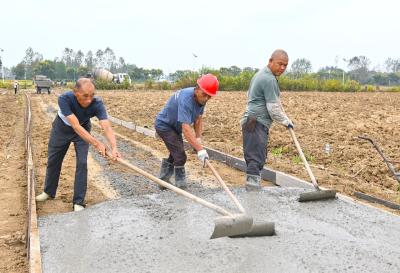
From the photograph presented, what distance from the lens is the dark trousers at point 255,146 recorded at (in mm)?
5703

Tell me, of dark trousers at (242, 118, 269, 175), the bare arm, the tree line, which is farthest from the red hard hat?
the tree line

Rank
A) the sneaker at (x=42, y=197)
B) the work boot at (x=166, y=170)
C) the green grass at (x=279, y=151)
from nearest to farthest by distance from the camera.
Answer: the sneaker at (x=42, y=197) < the work boot at (x=166, y=170) < the green grass at (x=279, y=151)

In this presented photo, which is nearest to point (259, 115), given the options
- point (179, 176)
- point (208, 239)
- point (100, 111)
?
point (179, 176)

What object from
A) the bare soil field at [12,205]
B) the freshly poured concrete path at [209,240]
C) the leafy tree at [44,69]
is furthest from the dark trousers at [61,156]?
the leafy tree at [44,69]

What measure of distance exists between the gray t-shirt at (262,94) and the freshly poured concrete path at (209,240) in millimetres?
1000

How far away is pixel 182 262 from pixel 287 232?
1212 mm

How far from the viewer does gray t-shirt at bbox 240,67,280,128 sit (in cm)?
555

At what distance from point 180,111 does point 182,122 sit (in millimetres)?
130

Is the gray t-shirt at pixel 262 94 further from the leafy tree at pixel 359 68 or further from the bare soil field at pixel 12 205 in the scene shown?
the leafy tree at pixel 359 68

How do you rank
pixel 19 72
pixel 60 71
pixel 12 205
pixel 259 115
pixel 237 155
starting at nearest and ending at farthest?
pixel 12 205, pixel 259 115, pixel 237 155, pixel 60 71, pixel 19 72

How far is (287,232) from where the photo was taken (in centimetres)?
439

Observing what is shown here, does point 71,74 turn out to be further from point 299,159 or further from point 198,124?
point 198,124

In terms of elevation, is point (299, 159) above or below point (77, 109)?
below

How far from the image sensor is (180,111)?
5160 millimetres
